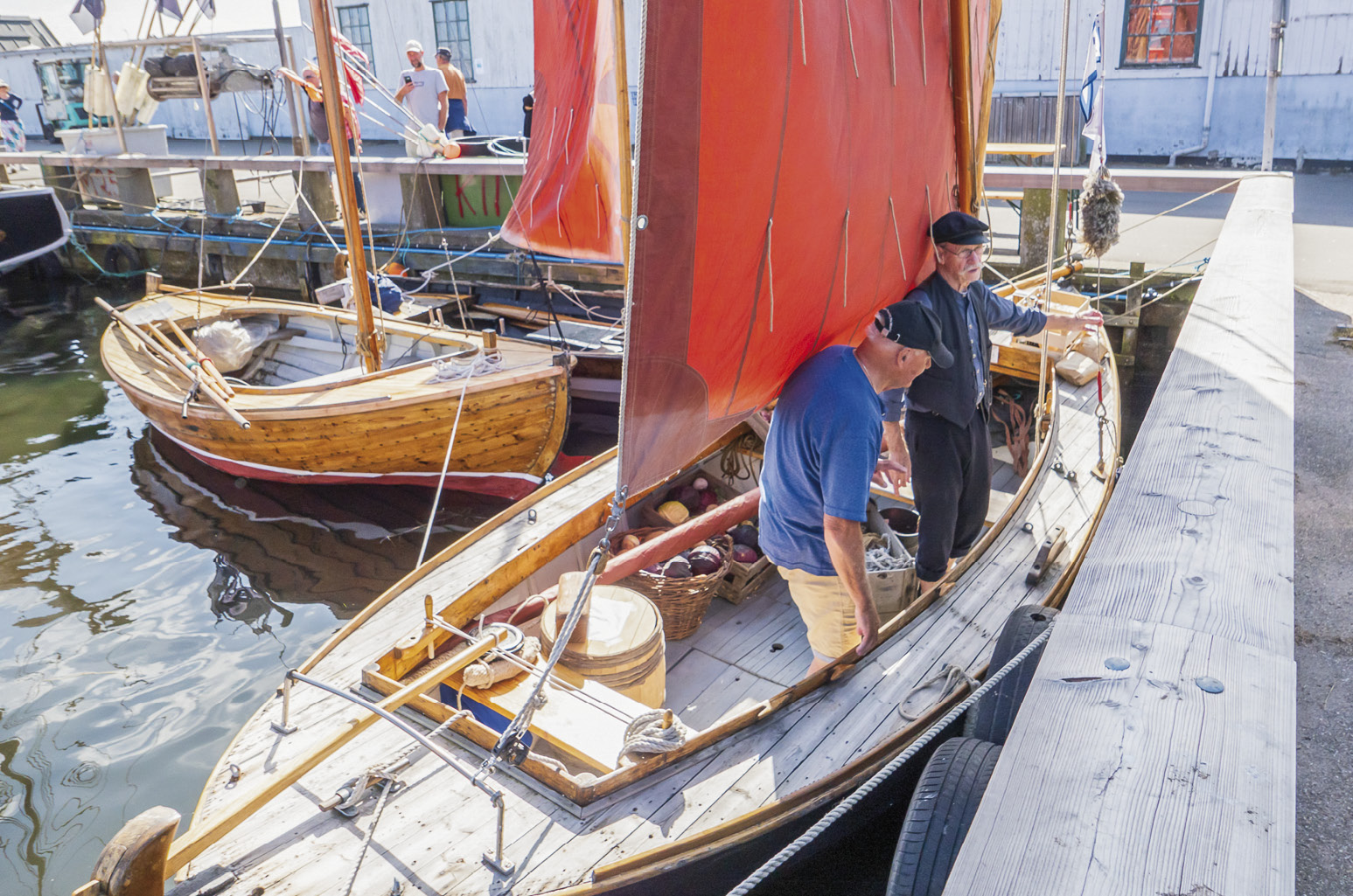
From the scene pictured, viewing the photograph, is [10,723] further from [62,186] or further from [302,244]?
[62,186]

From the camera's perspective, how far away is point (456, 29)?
20250 mm

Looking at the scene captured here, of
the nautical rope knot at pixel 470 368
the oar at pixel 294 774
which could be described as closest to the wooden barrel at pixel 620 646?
the oar at pixel 294 774

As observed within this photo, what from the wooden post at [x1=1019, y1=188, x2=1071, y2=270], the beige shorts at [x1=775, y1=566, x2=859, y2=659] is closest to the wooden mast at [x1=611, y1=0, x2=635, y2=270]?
the beige shorts at [x1=775, y1=566, x2=859, y2=659]

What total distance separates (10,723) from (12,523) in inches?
115

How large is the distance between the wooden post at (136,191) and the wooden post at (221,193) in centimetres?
190

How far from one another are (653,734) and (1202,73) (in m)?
16.4

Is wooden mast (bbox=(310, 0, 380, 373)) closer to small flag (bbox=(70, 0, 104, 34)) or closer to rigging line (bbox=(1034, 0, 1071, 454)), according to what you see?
rigging line (bbox=(1034, 0, 1071, 454))

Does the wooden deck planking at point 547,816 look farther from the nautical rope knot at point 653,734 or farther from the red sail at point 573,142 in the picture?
the red sail at point 573,142

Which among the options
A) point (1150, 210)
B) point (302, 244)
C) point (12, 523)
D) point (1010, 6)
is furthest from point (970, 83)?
point (1010, 6)

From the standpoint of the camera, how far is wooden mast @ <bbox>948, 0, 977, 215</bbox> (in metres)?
3.16

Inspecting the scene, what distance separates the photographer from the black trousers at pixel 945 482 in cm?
322

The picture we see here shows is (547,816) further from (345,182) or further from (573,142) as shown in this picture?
(345,182)

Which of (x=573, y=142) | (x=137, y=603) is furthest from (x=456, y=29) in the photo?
(x=137, y=603)

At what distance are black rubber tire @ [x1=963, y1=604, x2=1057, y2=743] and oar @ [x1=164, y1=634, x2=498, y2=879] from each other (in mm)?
1635
